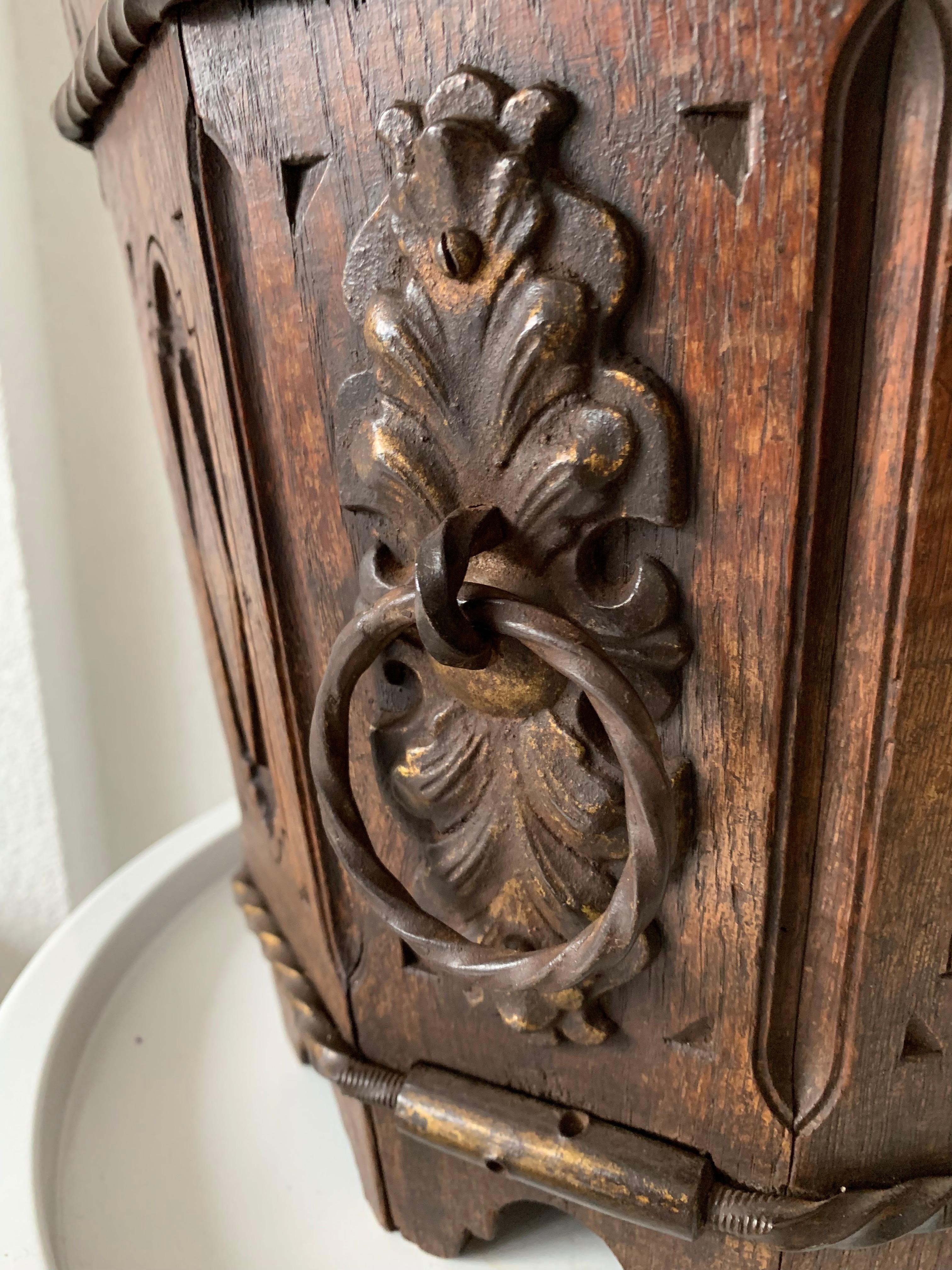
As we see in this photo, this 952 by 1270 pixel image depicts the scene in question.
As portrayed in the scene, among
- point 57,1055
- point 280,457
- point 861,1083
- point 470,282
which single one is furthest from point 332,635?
point 57,1055

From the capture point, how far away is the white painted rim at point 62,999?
1.85 ft

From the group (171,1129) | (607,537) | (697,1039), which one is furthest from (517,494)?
(171,1129)

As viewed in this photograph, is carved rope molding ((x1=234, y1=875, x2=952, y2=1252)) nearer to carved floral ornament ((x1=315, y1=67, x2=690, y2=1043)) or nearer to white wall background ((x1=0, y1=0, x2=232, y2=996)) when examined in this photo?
carved floral ornament ((x1=315, y1=67, x2=690, y2=1043))

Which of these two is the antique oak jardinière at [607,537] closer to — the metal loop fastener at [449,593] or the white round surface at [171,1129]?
the metal loop fastener at [449,593]

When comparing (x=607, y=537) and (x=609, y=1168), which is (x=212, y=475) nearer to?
(x=607, y=537)

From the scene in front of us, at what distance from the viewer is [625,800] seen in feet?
1.31

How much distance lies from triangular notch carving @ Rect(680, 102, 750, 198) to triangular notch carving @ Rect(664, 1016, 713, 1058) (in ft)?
1.21

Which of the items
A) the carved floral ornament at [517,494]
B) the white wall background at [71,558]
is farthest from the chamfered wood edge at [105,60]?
the white wall background at [71,558]

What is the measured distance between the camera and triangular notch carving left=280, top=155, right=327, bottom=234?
37cm

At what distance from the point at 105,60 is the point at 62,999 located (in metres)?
0.65

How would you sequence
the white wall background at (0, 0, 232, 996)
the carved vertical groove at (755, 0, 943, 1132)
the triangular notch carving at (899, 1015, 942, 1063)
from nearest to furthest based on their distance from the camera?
the carved vertical groove at (755, 0, 943, 1132) → the triangular notch carving at (899, 1015, 942, 1063) → the white wall background at (0, 0, 232, 996)

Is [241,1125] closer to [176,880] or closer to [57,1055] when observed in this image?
[57,1055]

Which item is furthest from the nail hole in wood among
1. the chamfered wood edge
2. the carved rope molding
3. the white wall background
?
the white wall background

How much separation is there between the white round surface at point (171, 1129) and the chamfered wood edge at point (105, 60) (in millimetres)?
628
